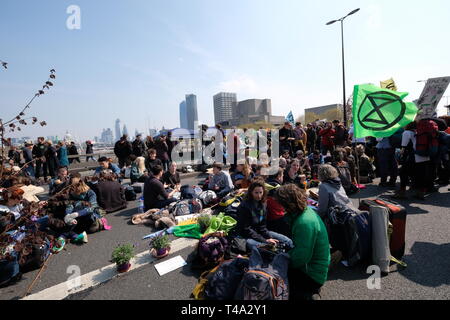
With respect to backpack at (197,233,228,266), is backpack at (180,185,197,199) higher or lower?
higher

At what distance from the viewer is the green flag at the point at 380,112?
14.1 feet

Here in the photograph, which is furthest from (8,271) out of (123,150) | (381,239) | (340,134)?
(340,134)

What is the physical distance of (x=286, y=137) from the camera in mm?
10258

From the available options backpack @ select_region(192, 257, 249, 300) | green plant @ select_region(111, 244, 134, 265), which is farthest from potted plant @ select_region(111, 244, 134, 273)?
backpack @ select_region(192, 257, 249, 300)

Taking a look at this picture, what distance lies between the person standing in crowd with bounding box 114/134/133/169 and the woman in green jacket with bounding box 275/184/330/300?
9.66 m

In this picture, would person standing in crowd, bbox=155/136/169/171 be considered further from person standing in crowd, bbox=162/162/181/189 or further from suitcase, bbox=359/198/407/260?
suitcase, bbox=359/198/407/260

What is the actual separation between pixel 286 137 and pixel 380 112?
5945 millimetres

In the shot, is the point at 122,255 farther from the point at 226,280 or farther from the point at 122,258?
the point at 226,280

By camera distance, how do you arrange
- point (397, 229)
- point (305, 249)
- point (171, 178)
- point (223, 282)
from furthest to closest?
point (171, 178)
point (397, 229)
point (223, 282)
point (305, 249)

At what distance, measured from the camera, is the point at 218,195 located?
600cm

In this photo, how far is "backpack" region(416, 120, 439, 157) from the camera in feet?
17.5
